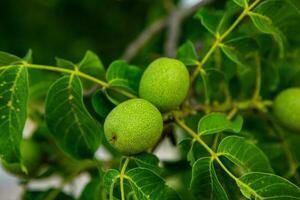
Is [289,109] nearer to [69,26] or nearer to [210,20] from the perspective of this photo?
[210,20]

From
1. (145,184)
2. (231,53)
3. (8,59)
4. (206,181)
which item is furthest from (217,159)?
(8,59)

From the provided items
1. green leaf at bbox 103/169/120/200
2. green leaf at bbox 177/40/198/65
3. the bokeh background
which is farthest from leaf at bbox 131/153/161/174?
the bokeh background

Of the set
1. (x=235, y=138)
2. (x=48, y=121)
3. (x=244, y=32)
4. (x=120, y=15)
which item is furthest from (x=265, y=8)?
(x=120, y=15)

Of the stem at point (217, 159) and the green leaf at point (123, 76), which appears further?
the green leaf at point (123, 76)

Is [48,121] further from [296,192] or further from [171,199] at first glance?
[296,192]

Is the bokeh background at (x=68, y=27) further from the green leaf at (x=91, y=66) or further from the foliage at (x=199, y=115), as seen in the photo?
the green leaf at (x=91, y=66)

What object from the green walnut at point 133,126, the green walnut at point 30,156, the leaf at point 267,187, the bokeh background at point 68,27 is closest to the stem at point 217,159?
the leaf at point 267,187
